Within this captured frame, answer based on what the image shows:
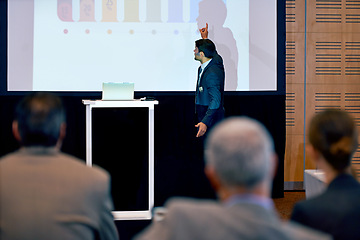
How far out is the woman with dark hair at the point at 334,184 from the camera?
1.35 metres

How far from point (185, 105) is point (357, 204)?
3.66 meters

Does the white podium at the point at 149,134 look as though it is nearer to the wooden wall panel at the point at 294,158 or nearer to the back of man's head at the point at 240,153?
the wooden wall panel at the point at 294,158

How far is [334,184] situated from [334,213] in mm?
116

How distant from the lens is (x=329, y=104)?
215 inches

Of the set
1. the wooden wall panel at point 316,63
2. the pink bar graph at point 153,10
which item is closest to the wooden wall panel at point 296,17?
the wooden wall panel at point 316,63

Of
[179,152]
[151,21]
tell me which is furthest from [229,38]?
[179,152]

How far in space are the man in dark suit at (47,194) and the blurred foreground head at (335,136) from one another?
69cm

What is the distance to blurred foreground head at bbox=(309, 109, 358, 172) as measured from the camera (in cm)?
148

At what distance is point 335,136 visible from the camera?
1487 millimetres

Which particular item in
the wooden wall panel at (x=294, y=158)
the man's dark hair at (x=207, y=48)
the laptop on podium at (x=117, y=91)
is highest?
the man's dark hair at (x=207, y=48)

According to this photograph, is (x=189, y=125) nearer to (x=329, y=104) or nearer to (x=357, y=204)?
(x=329, y=104)

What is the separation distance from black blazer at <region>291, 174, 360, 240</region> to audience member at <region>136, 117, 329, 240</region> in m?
0.37

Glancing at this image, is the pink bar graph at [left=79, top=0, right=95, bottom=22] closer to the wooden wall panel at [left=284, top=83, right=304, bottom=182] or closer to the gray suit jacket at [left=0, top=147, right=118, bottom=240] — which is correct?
the wooden wall panel at [left=284, top=83, right=304, bottom=182]

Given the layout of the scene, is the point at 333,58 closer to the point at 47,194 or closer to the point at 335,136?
the point at 335,136
